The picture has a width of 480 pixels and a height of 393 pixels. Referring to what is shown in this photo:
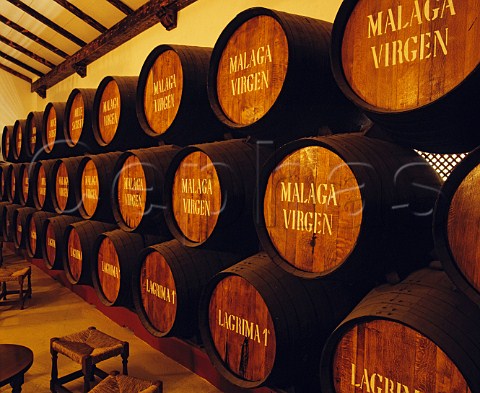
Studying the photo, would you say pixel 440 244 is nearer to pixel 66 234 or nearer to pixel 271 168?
pixel 271 168

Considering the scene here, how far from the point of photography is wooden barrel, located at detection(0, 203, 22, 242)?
21.2 ft

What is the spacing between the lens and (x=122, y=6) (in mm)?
5164

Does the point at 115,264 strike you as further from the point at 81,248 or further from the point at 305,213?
the point at 305,213

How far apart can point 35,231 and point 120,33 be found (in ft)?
8.56

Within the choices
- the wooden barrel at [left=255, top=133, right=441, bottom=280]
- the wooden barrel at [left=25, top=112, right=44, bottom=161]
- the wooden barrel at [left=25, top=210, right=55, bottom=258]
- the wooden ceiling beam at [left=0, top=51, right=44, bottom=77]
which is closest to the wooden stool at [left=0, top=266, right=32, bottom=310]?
the wooden barrel at [left=25, top=210, right=55, bottom=258]

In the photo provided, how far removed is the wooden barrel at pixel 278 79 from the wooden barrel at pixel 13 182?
455 cm

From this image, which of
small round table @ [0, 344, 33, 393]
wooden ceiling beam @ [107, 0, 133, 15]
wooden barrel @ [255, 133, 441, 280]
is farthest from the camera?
wooden ceiling beam @ [107, 0, 133, 15]

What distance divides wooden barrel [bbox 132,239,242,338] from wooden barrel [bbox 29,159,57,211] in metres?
2.29

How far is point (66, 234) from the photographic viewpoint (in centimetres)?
437

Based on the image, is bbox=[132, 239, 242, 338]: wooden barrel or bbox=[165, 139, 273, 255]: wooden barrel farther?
bbox=[132, 239, 242, 338]: wooden barrel

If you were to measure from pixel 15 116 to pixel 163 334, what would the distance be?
31.7 feet

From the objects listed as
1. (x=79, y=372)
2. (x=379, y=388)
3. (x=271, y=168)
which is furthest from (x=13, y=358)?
(x=379, y=388)

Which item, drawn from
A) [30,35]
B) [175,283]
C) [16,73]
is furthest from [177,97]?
[16,73]

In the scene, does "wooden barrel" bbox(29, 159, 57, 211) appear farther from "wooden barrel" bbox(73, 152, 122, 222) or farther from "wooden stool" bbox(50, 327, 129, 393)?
"wooden stool" bbox(50, 327, 129, 393)
